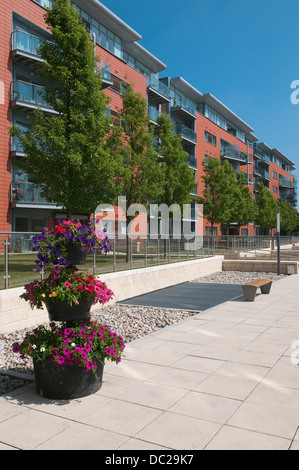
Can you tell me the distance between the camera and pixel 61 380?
15.1ft

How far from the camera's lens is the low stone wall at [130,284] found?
8664 mm

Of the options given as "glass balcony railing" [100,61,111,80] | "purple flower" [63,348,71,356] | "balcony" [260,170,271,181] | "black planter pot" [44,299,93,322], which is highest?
"glass balcony railing" [100,61,111,80]

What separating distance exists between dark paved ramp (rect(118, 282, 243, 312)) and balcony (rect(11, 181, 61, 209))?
38.6 feet

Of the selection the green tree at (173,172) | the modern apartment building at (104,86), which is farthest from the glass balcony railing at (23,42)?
the green tree at (173,172)

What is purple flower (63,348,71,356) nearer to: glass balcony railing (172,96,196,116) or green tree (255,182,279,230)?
glass balcony railing (172,96,196,116)

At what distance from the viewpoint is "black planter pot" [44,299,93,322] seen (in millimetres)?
4711

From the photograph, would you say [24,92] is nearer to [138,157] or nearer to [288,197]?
[138,157]

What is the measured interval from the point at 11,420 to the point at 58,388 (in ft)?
2.07

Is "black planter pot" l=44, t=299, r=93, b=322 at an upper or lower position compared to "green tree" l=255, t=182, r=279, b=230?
lower

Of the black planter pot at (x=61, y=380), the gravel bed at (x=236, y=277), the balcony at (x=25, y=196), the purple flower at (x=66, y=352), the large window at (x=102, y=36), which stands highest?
the large window at (x=102, y=36)

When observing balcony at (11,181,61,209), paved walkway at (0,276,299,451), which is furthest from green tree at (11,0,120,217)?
balcony at (11,181,61,209)

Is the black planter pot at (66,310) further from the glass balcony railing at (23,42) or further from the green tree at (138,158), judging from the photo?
the glass balcony railing at (23,42)

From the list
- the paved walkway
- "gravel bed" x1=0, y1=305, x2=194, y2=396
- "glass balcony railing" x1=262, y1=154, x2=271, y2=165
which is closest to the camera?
the paved walkway

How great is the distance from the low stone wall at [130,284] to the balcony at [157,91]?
20.7m
